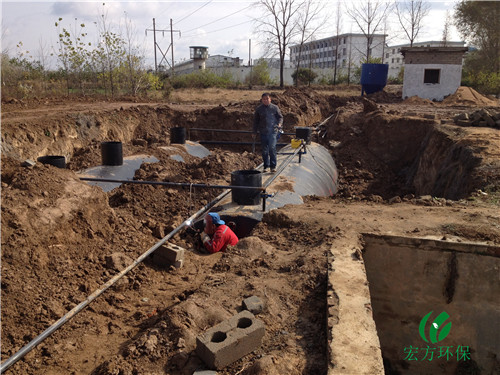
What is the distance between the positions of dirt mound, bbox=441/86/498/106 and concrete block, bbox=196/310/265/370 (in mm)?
23528

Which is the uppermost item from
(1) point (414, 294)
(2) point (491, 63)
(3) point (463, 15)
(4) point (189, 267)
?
(3) point (463, 15)

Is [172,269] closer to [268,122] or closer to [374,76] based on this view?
[268,122]

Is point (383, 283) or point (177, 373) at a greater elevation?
point (177, 373)

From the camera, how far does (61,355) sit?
3.86 m

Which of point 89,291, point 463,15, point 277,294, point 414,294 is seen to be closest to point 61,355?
point 89,291

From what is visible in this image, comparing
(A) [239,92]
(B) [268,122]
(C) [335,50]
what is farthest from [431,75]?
(C) [335,50]

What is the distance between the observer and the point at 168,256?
5.99m

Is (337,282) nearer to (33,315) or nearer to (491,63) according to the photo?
(33,315)

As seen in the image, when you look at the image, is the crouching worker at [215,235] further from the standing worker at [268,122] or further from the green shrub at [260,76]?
the green shrub at [260,76]

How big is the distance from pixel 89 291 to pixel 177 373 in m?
1.80

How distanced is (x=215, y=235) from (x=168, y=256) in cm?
94

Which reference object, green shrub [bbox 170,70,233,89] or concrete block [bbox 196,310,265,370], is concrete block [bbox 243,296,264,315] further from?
green shrub [bbox 170,70,233,89]

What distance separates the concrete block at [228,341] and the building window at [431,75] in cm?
2606

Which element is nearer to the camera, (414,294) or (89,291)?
(89,291)
